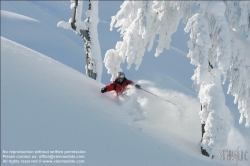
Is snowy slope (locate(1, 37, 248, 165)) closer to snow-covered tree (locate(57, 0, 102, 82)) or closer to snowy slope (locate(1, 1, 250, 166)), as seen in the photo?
snowy slope (locate(1, 1, 250, 166))

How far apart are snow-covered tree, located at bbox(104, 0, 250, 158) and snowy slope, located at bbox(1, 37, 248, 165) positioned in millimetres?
853

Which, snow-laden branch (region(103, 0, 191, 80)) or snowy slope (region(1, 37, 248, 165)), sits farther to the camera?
snow-laden branch (region(103, 0, 191, 80))

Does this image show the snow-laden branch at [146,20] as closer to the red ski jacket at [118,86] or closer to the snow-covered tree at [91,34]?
the red ski jacket at [118,86]

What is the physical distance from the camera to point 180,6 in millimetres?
6820

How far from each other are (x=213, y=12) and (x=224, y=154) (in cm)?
292

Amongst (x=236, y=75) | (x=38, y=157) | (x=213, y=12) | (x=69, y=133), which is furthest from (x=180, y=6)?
(x=38, y=157)

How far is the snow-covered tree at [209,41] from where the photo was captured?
6648 millimetres

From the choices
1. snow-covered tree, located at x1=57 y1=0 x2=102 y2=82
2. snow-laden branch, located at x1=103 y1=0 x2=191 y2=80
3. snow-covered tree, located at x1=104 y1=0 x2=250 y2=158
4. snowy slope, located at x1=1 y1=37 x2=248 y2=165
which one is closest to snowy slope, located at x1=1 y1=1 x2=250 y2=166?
snowy slope, located at x1=1 y1=37 x2=248 y2=165

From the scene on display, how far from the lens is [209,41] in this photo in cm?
658

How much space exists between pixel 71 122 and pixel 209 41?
9.43ft

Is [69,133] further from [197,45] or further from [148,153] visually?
[197,45]

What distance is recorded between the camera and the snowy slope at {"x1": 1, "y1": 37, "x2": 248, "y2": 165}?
18.6 feet

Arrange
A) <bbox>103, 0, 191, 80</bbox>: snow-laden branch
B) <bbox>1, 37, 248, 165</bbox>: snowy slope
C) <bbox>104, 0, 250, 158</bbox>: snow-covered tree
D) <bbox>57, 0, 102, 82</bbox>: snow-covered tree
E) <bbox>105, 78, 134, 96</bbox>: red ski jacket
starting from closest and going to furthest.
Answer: <bbox>1, 37, 248, 165</bbox>: snowy slope < <bbox>104, 0, 250, 158</bbox>: snow-covered tree < <bbox>103, 0, 191, 80</bbox>: snow-laden branch < <bbox>105, 78, 134, 96</bbox>: red ski jacket < <bbox>57, 0, 102, 82</bbox>: snow-covered tree

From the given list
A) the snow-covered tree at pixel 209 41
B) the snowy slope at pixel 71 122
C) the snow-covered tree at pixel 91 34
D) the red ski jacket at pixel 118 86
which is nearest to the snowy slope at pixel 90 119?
the snowy slope at pixel 71 122
